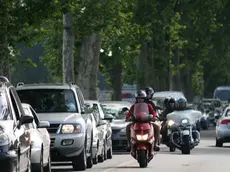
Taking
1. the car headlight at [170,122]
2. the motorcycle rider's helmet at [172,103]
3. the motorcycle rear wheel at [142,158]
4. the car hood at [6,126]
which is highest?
the car hood at [6,126]

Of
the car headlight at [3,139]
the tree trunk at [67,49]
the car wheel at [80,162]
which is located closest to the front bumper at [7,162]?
the car headlight at [3,139]

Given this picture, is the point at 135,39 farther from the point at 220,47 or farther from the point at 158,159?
the point at 158,159

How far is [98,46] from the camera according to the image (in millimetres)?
53531

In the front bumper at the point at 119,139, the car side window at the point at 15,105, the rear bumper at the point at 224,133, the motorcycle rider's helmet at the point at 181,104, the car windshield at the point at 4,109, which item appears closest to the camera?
the car windshield at the point at 4,109

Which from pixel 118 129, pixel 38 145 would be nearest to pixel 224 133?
pixel 118 129

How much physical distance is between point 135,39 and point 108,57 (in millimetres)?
2741

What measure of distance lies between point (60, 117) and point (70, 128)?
13.6 inches

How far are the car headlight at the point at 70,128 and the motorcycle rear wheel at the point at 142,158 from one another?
2.67 metres

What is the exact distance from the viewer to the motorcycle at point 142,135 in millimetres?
25141

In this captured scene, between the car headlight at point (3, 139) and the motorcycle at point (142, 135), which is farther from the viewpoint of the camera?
the motorcycle at point (142, 135)

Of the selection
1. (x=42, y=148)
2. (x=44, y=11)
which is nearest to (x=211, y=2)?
(x=44, y=11)

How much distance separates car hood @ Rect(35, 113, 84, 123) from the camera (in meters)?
22.6

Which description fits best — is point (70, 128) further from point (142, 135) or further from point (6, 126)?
point (6, 126)

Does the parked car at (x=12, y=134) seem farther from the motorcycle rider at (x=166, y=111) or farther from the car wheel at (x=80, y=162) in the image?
the motorcycle rider at (x=166, y=111)
